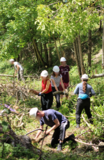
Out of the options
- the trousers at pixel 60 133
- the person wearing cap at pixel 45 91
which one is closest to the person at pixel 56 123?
the trousers at pixel 60 133

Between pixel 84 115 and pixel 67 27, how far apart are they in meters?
2.75

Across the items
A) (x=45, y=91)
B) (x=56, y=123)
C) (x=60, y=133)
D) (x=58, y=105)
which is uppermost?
(x=45, y=91)

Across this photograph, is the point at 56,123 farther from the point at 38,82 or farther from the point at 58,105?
the point at 38,82

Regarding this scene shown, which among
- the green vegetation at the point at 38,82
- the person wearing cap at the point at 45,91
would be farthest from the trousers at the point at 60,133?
the person wearing cap at the point at 45,91

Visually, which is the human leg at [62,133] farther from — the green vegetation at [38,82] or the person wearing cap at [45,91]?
the person wearing cap at [45,91]

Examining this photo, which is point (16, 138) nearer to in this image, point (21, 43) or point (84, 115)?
point (84, 115)

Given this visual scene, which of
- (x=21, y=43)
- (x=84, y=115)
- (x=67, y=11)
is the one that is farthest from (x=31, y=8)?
(x=84, y=115)

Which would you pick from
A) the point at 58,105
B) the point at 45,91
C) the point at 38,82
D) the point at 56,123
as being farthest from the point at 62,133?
the point at 38,82

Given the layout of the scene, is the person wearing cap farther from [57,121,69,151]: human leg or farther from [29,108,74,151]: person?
[57,121,69,151]: human leg

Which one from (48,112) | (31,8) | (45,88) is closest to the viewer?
(48,112)

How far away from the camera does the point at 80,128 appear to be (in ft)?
17.2

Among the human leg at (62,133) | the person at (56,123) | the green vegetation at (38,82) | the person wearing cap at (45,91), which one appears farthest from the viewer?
the person wearing cap at (45,91)

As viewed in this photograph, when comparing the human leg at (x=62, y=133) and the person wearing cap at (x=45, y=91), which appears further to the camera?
the person wearing cap at (x=45, y=91)

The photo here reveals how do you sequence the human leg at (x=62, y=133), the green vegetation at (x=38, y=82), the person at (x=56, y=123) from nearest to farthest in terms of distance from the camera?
1. the green vegetation at (x=38, y=82)
2. the person at (x=56, y=123)
3. the human leg at (x=62, y=133)
